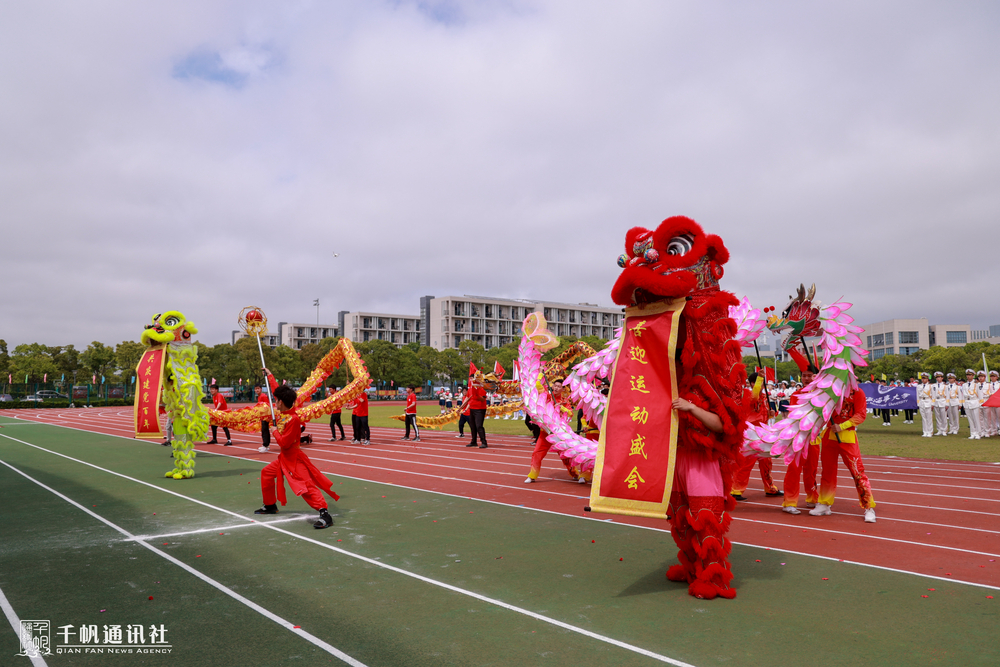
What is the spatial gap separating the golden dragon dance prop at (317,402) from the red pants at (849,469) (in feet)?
36.0

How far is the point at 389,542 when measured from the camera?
21.4 feet

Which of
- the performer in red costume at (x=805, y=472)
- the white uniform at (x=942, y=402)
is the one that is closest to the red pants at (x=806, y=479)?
the performer in red costume at (x=805, y=472)

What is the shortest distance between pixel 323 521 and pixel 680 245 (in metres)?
5.23

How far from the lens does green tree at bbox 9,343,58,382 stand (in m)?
55.2

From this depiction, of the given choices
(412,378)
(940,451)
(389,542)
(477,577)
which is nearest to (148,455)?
(389,542)

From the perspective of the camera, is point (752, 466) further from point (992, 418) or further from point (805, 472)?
point (992, 418)

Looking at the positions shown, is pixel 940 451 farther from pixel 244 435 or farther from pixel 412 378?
pixel 412 378

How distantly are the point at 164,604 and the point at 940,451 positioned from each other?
16.5 meters

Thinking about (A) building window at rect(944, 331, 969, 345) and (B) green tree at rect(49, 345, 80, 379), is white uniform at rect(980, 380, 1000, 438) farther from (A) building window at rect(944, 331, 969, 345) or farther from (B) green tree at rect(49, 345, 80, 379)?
(A) building window at rect(944, 331, 969, 345)

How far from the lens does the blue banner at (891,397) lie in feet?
66.8

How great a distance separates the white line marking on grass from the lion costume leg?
176 inches

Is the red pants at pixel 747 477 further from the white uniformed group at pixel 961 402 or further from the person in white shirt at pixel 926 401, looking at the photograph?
the person in white shirt at pixel 926 401

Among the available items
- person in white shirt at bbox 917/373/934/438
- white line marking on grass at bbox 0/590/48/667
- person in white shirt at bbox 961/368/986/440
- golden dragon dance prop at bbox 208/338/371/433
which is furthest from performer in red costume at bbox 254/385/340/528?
person in white shirt at bbox 917/373/934/438

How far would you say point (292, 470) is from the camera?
7543 mm
